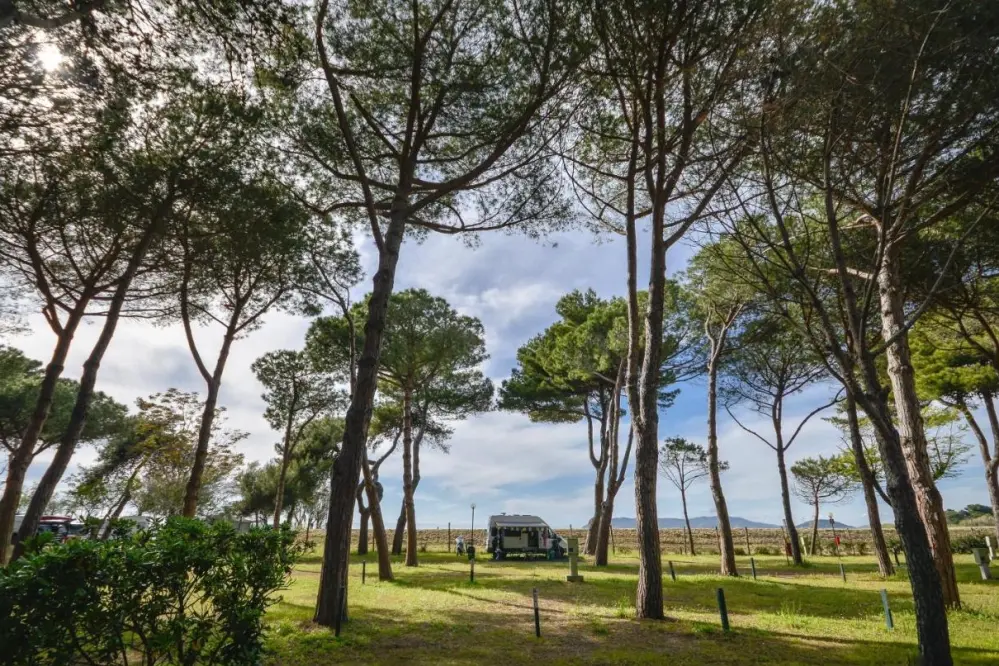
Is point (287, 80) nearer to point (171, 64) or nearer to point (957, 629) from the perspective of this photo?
point (171, 64)

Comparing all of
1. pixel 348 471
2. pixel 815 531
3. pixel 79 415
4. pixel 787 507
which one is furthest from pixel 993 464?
pixel 79 415

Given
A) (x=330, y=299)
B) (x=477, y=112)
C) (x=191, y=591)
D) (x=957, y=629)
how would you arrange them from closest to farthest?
1. (x=191, y=591)
2. (x=957, y=629)
3. (x=477, y=112)
4. (x=330, y=299)

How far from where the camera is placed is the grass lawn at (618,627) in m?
5.17

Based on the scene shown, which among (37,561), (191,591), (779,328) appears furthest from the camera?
(779,328)

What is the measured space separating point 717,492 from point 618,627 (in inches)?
335

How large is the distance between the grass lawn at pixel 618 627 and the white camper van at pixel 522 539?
11247 mm

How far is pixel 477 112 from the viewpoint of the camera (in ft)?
27.0

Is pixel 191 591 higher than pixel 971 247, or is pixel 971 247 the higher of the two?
pixel 971 247

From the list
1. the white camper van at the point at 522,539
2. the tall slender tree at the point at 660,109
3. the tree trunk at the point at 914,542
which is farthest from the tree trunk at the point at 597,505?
the tree trunk at the point at 914,542

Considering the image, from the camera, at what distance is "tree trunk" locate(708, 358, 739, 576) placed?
42.3 feet

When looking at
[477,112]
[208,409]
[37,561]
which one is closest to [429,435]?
[208,409]

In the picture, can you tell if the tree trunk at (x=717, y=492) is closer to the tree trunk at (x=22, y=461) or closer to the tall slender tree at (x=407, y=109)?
the tall slender tree at (x=407, y=109)

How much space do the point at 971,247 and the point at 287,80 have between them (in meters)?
12.4

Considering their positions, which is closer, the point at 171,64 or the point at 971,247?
the point at 171,64
